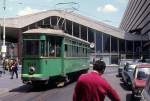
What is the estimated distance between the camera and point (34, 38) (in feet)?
80.6

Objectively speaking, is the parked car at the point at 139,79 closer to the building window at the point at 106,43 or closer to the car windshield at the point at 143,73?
the car windshield at the point at 143,73

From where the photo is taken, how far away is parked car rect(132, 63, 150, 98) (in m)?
17.7

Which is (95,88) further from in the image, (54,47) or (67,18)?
(67,18)

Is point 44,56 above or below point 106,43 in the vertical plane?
below

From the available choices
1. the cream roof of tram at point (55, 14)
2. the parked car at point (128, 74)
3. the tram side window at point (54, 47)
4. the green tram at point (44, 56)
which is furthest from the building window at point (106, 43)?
the tram side window at point (54, 47)

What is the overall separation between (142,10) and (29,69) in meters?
73.4

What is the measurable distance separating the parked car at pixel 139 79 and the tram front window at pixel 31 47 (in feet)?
20.6

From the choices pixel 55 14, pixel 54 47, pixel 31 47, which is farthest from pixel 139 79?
pixel 55 14

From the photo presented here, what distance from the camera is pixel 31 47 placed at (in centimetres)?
2459

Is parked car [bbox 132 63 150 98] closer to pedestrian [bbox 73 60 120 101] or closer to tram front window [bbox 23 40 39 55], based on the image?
tram front window [bbox 23 40 39 55]

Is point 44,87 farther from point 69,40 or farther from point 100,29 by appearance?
point 100,29

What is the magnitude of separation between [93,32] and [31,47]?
5229cm

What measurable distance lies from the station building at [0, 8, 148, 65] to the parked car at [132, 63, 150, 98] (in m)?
51.5

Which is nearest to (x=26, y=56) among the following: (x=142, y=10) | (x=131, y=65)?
(x=131, y=65)
